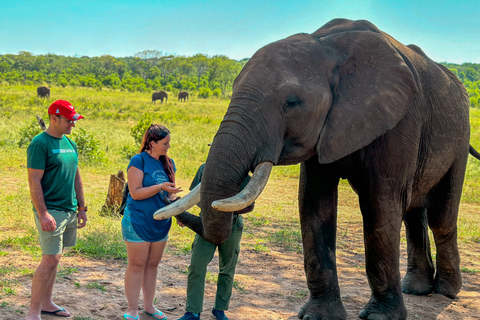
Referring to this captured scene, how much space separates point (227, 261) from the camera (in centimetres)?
482

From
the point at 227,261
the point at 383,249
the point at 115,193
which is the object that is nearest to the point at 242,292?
the point at 227,261

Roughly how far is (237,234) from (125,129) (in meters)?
18.9

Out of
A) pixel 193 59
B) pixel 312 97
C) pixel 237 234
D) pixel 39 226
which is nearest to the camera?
pixel 312 97

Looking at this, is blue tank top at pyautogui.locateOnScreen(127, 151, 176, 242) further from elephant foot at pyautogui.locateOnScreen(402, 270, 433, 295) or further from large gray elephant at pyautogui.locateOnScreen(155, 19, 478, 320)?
elephant foot at pyautogui.locateOnScreen(402, 270, 433, 295)

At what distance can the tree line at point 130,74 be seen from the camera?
58.3 m

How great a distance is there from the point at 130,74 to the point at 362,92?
83.0 m

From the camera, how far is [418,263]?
6422 mm

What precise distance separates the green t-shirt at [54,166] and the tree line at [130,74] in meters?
51.3

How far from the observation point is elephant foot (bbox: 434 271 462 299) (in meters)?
6.22

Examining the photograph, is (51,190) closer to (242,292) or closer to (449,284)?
(242,292)

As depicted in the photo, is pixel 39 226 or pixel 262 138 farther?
pixel 39 226

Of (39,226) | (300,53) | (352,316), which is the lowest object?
(352,316)

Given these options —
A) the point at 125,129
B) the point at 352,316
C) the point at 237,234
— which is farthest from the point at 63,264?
the point at 125,129

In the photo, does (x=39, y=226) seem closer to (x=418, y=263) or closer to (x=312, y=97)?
(x=312, y=97)
